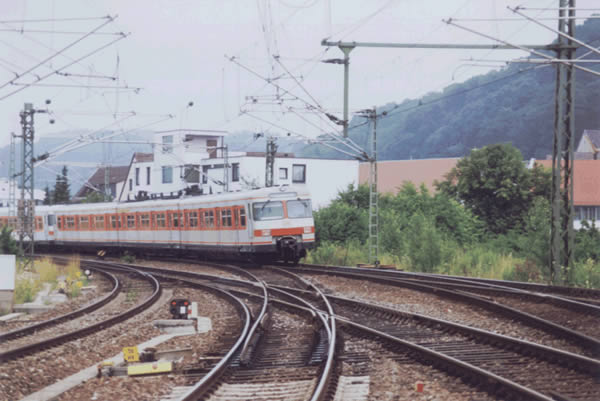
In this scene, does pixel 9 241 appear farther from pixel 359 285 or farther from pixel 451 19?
pixel 451 19

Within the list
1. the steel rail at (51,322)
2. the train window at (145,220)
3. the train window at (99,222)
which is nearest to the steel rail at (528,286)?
the steel rail at (51,322)

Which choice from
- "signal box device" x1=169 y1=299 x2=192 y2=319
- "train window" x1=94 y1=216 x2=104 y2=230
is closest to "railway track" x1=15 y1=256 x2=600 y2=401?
"signal box device" x1=169 y1=299 x2=192 y2=319

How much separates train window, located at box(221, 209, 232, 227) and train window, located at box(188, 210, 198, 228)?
268 centimetres

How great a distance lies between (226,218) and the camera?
94.0 feet

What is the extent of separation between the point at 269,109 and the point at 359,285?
12099mm

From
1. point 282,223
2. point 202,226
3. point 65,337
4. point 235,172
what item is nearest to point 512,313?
point 65,337

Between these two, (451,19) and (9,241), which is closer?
(451,19)

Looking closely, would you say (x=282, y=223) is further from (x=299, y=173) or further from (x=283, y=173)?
(x=299, y=173)

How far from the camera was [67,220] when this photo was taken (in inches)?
1724

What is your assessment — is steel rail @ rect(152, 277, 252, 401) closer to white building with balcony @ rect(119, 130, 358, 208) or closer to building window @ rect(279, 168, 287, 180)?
white building with balcony @ rect(119, 130, 358, 208)

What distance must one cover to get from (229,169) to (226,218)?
35.9 m

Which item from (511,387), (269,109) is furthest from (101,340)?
(269,109)

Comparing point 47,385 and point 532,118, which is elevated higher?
point 532,118

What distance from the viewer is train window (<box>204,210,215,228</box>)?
29.9 m
